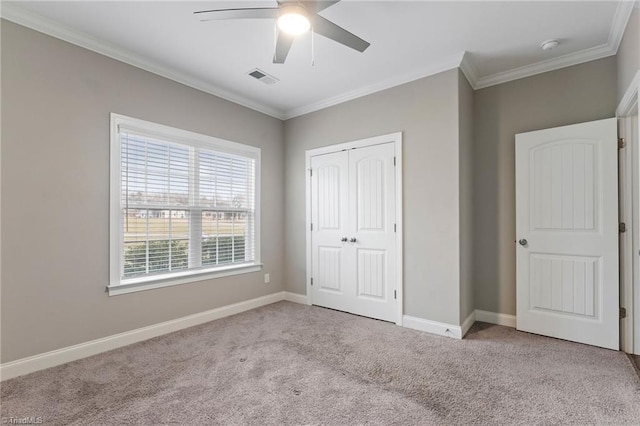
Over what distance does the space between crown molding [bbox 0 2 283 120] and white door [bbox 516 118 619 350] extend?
349cm

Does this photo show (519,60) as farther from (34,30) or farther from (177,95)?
(34,30)

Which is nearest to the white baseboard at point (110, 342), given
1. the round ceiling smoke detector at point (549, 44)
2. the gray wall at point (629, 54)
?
the round ceiling smoke detector at point (549, 44)

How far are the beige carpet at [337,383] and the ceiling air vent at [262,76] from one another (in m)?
2.79

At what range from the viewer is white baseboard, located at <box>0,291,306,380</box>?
2.33m

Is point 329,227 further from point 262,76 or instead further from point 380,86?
point 262,76

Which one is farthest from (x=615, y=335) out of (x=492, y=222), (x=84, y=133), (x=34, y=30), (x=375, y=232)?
(x=34, y=30)

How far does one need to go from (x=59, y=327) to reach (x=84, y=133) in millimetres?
1646

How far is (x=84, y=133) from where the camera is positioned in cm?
269

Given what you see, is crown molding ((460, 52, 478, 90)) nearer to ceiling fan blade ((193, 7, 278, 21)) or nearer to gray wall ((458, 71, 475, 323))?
gray wall ((458, 71, 475, 323))

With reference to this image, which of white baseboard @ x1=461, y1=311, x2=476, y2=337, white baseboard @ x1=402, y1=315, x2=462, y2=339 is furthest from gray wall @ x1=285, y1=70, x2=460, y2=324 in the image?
white baseboard @ x1=461, y1=311, x2=476, y2=337

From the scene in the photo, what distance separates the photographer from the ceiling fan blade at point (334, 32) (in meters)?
1.97

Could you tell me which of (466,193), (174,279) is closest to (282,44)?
(466,193)

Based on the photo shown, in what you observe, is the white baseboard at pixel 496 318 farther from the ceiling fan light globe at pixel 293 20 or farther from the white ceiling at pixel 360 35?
the ceiling fan light globe at pixel 293 20

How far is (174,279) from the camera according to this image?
3.30m
